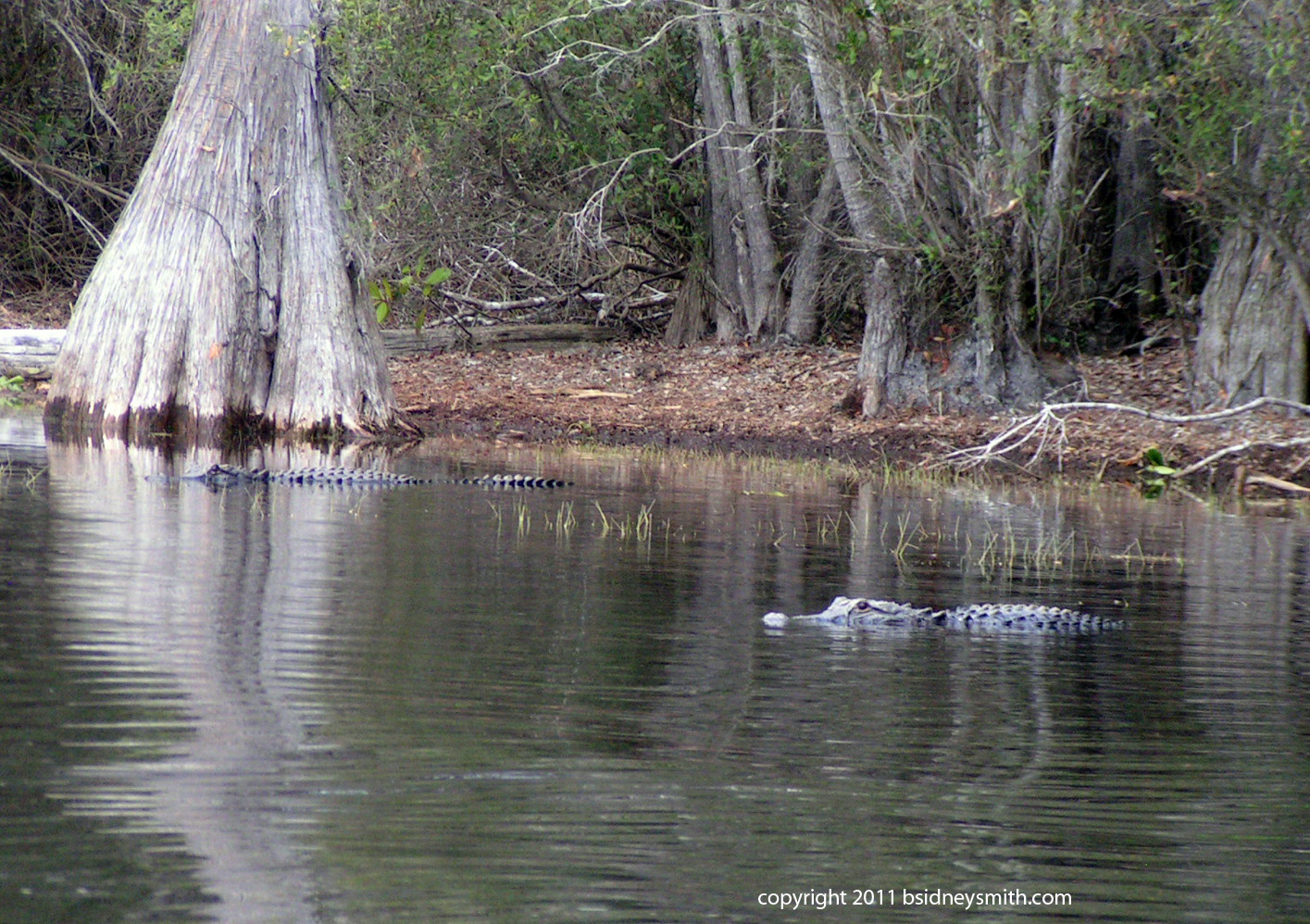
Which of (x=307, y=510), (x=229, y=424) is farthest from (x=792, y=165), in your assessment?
(x=307, y=510)

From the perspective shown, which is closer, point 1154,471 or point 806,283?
point 1154,471

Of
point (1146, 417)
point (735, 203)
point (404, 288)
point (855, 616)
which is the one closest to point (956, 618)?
point (855, 616)

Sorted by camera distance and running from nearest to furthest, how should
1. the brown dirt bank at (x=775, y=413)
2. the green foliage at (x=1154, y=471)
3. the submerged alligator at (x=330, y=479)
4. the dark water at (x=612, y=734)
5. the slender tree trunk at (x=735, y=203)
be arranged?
1. the dark water at (x=612, y=734)
2. the submerged alligator at (x=330, y=479)
3. the green foliage at (x=1154, y=471)
4. the brown dirt bank at (x=775, y=413)
5. the slender tree trunk at (x=735, y=203)

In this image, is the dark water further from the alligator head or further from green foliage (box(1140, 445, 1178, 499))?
green foliage (box(1140, 445, 1178, 499))

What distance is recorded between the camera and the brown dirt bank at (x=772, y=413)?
15945 mm

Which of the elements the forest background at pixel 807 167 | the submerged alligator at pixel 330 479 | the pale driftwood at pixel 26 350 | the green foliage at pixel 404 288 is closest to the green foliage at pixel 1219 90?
the forest background at pixel 807 167

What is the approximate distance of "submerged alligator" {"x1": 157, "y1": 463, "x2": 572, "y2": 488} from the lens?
12078 millimetres

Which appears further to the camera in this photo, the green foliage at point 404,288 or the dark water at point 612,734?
the green foliage at point 404,288

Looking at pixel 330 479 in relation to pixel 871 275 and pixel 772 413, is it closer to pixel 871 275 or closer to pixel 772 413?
pixel 772 413

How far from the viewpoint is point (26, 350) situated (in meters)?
19.8

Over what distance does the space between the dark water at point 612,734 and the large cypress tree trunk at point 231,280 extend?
6089 mm

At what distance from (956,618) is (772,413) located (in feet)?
37.5

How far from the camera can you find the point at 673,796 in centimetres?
446

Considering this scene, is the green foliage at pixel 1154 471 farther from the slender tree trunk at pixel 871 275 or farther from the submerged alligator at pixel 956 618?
the submerged alligator at pixel 956 618
